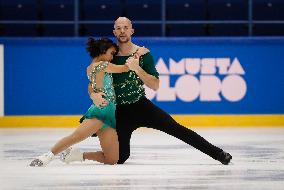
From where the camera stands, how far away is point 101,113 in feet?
21.6

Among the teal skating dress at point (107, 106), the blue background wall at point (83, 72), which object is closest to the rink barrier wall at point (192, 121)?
the blue background wall at point (83, 72)

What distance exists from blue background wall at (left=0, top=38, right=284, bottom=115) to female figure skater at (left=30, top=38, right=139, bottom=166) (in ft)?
21.7

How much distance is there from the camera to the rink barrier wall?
43.6 ft

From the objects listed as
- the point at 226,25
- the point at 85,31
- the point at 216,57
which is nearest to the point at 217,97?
the point at 216,57

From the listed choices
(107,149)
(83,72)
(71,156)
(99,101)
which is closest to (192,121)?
(83,72)

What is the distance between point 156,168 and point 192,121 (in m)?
6.68

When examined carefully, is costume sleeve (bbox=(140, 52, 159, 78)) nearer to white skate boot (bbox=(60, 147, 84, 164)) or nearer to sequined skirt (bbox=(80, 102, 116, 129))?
sequined skirt (bbox=(80, 102, 116, 129))

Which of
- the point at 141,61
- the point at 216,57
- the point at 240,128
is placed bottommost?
the point at 240,128

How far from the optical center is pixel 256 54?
13.6 metres

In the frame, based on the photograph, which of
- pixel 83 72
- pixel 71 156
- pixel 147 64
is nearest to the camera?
pixel 147 64

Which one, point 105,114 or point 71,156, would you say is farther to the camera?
point 71,156

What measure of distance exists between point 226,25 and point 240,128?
8.32 feet

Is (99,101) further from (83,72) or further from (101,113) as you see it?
(83,72)

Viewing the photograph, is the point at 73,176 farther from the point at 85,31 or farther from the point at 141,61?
the point at 85,31
